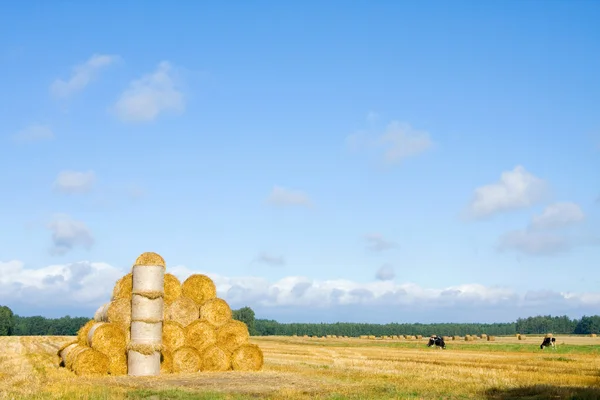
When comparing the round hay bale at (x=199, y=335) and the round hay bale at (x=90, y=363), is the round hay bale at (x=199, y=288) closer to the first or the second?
the round hay bale at (x=199, y=335)

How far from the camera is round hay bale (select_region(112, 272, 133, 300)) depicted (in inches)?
1033

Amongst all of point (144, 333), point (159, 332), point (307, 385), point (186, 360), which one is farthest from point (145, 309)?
point (307, 385)

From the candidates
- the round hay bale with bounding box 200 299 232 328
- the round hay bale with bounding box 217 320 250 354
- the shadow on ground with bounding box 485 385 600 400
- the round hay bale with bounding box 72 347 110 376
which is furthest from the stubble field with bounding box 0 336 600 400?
the round hay bale with bounding box 200 299 232 328

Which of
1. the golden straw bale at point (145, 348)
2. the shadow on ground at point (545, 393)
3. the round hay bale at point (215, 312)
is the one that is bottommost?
the shadow on ground at point (545, 393)

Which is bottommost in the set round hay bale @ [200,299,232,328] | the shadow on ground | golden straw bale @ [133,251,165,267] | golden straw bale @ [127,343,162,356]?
the shadow on ground

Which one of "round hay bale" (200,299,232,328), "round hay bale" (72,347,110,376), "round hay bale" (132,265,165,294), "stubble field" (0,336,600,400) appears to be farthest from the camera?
"round hay bale" (200,299,232,328)

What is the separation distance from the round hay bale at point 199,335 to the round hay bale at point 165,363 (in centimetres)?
104

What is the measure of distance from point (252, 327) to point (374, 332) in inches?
1072

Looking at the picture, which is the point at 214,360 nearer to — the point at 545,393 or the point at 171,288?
the point at 171,288

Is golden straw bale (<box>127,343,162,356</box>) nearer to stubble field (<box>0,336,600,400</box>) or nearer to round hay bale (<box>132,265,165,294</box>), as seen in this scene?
stubble field (<box>0,336,600,400</box>)

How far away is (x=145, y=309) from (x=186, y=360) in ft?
8.36

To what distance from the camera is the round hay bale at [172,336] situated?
25.9 meters

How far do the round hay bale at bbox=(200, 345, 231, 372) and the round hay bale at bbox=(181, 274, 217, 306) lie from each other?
239cm

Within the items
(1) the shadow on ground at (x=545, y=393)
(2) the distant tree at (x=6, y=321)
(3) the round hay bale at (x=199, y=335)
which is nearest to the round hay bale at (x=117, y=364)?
(3) the round hay bale at (x=199, y=335)
